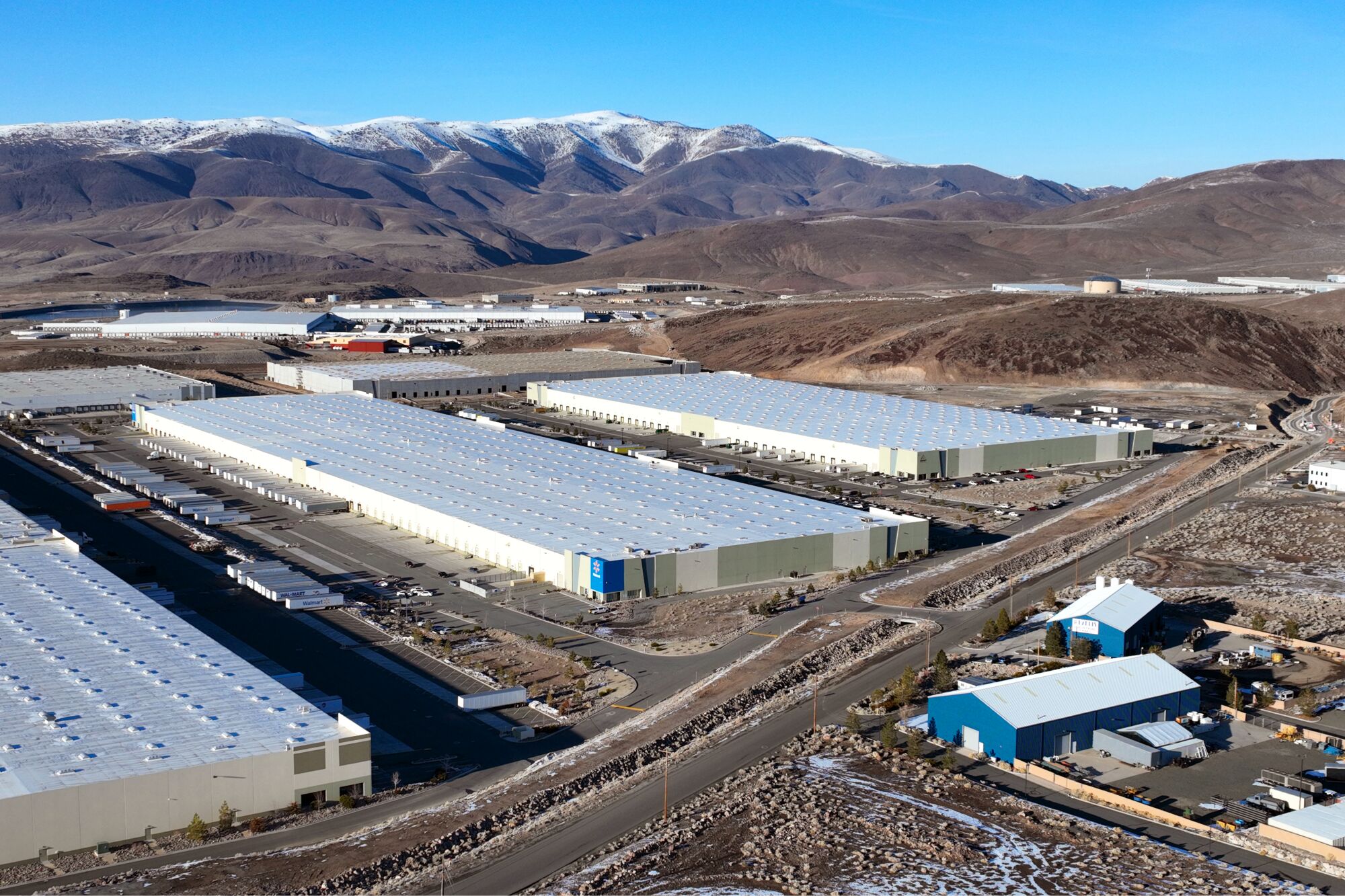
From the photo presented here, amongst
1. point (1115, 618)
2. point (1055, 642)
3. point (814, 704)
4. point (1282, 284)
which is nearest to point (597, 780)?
point (814, 704)

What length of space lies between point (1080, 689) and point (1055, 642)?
4465 millimetres

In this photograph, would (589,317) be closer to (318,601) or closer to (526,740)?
(318,601)

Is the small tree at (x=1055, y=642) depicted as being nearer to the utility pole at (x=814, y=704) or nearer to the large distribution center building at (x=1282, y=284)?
the utility pole at (x=814, y=704)

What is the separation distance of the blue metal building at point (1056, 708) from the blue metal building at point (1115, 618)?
10.6 ft

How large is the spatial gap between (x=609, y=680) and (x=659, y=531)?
1049cm

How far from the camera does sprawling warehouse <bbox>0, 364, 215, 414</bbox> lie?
73.0m

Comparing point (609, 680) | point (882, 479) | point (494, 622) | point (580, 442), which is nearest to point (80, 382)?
point (580, 442)

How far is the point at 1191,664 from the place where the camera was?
31125mm

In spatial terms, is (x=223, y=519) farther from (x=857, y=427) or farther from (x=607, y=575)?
(x=857, y=427)

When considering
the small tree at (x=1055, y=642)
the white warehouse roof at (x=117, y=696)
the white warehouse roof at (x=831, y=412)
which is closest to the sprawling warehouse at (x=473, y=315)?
the white warehouse roof at (x=831, y=412)

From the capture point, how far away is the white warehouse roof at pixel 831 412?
192 feet

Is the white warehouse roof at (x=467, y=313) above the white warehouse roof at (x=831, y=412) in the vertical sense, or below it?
above

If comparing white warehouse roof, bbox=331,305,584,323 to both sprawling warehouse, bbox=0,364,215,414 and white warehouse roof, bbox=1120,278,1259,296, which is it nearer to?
sprawling warehouse, bbox=0,364,215,414

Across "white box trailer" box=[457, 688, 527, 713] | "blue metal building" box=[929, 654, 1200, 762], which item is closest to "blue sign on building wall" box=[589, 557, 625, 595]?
"white box trailer" box=[457, 688, 527, 713]
